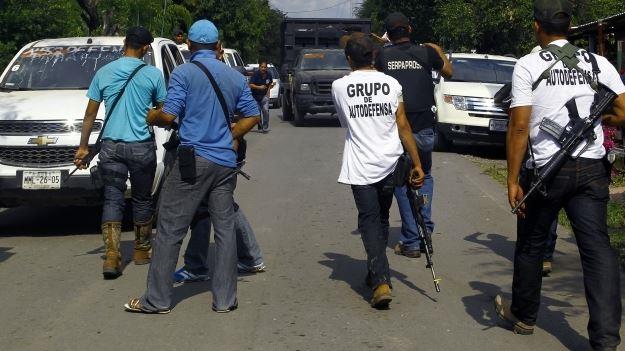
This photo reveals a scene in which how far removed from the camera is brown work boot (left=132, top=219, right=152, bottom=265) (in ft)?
27.3

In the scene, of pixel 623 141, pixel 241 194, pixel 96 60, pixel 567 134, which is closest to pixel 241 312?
pixel 567 134

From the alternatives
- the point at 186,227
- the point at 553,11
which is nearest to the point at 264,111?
the point at 186,227

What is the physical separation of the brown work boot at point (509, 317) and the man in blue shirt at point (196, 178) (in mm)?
1795

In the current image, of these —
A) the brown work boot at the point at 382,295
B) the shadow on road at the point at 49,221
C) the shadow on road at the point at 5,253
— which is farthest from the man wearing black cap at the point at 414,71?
the shadow on road at the point at 49,221

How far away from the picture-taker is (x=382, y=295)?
22.1 ft

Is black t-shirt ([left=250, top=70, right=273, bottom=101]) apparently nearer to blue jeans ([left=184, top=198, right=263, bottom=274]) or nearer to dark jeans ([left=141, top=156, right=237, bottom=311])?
blue jeans ([left=184, top=198, right=263, bottom=274])

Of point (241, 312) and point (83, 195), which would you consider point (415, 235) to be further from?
point (83, 195)

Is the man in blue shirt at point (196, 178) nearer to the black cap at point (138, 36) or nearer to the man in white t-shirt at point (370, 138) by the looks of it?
the man in white t-shirt at point (370, 138)

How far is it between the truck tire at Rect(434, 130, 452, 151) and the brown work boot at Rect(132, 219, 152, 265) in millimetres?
9781

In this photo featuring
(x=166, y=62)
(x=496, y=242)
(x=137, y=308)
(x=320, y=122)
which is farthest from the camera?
(x=320, y=122)

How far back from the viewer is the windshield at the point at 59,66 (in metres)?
10.6

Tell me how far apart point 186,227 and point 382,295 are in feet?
4.64

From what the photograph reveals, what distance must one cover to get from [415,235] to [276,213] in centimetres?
266

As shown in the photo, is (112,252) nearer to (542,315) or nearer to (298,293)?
(298,293)
